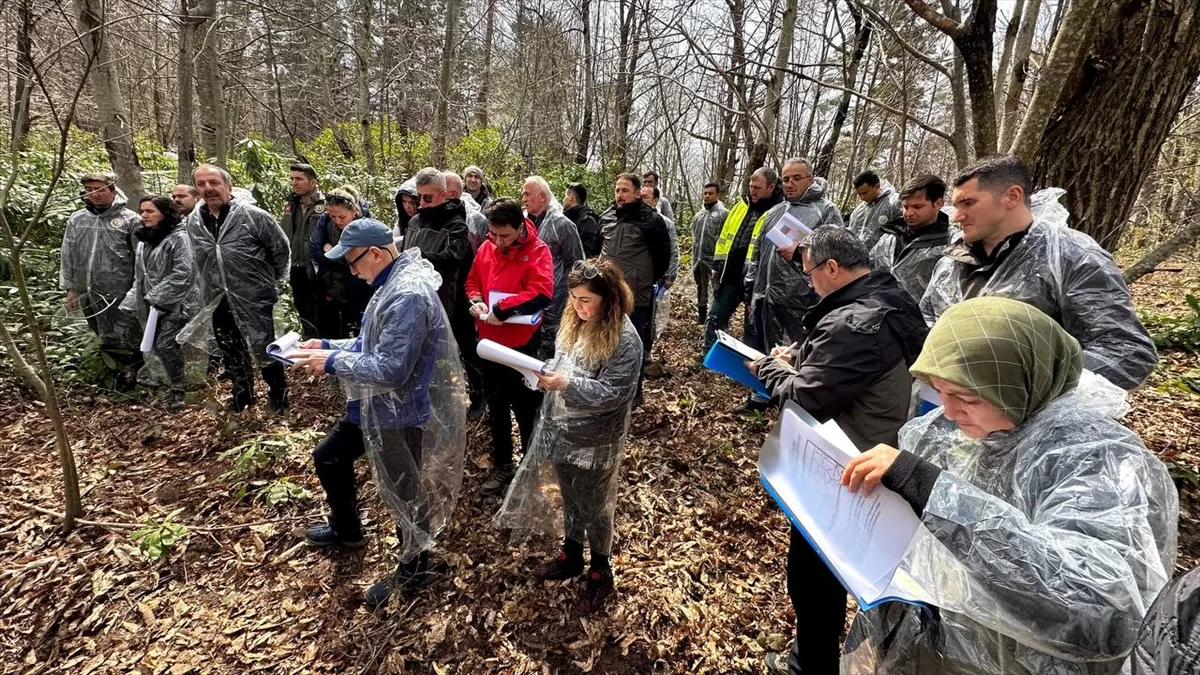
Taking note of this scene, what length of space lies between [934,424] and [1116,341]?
3.47 feet

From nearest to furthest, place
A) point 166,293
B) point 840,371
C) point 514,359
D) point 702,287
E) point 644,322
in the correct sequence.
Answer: point 840,371 → point 514,359 → point 166,293 → point 644,322 → point 702,287

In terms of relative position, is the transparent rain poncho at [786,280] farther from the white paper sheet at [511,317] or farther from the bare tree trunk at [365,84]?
the bare tree trunk at [365,84]

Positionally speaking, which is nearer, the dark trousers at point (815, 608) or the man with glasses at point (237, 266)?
the dark trousers at point (815, 608)

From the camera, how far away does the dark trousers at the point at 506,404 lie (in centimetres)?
345

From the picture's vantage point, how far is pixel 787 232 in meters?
3.18

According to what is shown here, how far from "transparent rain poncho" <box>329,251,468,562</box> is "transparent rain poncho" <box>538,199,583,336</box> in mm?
1831

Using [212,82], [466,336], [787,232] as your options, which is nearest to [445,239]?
[466,336]

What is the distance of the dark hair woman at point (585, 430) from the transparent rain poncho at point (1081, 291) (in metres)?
1.61

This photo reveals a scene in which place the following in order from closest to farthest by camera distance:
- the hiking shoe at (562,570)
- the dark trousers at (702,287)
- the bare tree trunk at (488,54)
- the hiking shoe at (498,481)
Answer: the hiking shoe at (562,570) < the hiking shoe at (498,481) < the dark trousers at (702,287) < the bare tree trunk at (488,54)

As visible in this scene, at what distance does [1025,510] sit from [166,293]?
18.4ft

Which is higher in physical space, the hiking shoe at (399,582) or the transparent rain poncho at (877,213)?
the transparent rain poncho at (877,213)

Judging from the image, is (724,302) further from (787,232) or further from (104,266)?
(104,266)

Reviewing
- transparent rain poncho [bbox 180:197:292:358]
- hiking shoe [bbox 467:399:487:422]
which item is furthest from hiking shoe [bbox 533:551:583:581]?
transparent rain poncho [bbox 180:197:292:358]

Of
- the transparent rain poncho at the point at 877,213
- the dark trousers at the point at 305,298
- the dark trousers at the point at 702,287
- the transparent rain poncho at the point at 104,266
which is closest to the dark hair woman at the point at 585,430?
the dark trousers at the point at 305,298
